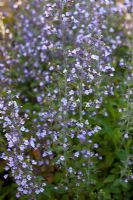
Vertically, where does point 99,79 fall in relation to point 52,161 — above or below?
above

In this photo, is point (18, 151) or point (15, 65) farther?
point (15, 65)

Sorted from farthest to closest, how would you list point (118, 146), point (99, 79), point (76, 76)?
point (118, 146) < point (99, 79) < point (76, 76)

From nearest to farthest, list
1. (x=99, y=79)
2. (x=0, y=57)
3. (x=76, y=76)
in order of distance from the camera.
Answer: (x=76, y=76) → (x=99, y=79) → (x=0, y=57)

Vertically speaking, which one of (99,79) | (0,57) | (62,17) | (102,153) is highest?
(0,57)

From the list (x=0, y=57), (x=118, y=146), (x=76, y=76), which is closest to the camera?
(x=76, y=76)

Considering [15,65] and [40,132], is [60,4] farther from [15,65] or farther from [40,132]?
[15,65]

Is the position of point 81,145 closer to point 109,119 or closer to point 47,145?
point 47,145

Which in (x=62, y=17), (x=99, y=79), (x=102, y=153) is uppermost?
(x=62, y=17)

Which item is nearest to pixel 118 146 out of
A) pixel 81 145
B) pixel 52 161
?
pixel 81 145

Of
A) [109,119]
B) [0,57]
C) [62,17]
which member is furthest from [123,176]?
[0,57]
